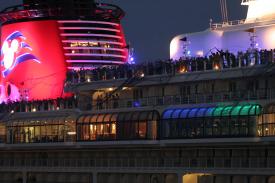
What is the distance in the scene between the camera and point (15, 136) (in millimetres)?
78688

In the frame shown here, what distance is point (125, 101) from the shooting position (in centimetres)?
7181

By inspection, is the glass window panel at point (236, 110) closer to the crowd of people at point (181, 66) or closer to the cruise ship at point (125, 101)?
the cruise ship at point (125, 101)

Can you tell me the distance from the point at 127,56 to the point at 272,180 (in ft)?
86.1

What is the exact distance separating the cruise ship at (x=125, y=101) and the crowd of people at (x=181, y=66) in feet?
0.25

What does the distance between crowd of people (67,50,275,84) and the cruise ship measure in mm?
77

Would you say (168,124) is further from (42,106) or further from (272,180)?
(42,106)

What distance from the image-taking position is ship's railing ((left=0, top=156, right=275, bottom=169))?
2501 inches

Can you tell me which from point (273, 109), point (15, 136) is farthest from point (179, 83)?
point (15, 136)

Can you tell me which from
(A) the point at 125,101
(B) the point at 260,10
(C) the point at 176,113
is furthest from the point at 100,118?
(B) the point at 260,10

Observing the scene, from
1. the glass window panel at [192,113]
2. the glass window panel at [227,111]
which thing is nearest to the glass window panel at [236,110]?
the glass window panel at [227,111]

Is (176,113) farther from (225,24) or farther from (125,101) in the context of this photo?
(225,24)

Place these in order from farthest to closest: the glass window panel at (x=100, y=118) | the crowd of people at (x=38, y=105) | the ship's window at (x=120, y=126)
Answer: the crowd of people at (x=38, y=105), the glass window panel at (x=100, y=118), the ship's window at (x=120, y=126)

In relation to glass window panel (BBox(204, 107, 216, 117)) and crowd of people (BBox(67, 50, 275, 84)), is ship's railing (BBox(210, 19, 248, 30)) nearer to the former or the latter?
crowd of people (BBox(67, 50, 275, 84))

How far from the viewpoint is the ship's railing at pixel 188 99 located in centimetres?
6375
